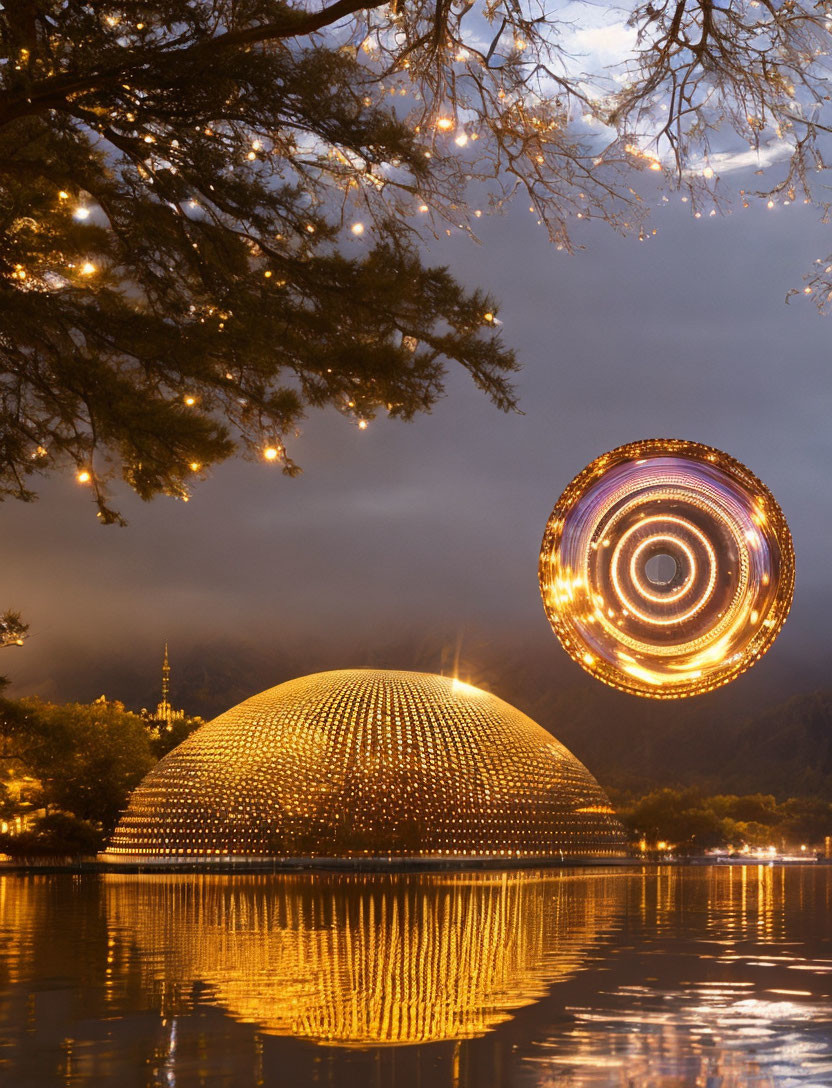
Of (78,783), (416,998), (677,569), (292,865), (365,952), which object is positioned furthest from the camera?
(78,783)

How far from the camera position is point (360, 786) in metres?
28.6

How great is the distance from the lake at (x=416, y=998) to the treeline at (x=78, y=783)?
16.2m

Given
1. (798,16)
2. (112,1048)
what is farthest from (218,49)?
(112,1048)

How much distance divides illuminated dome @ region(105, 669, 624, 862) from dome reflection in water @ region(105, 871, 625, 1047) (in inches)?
382

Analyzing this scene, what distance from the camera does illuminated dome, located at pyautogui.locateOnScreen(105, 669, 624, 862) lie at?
28.4 meters

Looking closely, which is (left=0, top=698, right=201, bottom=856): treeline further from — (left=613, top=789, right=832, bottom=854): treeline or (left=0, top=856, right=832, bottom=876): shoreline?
(left=613, top=789, right=832, bottom=854): treeline

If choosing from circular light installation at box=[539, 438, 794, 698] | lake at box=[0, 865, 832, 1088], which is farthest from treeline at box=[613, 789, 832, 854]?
circular light installation at box=[539, 438, 794, 698]

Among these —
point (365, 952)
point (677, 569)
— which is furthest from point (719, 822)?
point (677, 569)

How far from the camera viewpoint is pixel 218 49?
7.98 metres

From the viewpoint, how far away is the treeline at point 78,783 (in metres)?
32.3

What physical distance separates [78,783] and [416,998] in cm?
3253

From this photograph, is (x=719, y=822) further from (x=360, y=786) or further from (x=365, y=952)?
(x=365, y=952)

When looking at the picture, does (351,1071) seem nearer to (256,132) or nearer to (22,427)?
(256,132)

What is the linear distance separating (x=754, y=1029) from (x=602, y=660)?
1807 mm
